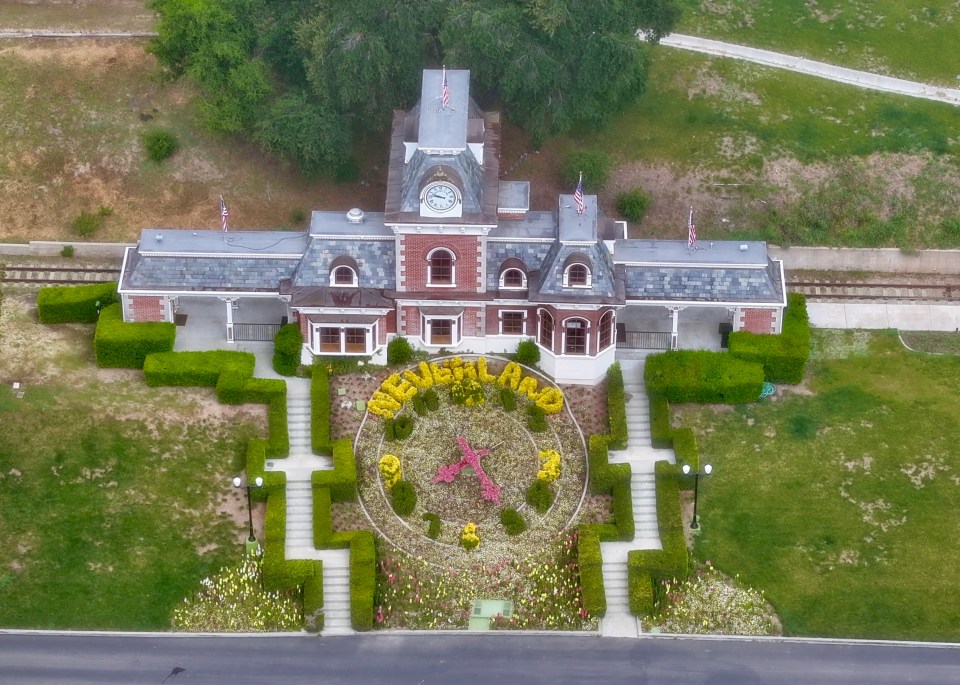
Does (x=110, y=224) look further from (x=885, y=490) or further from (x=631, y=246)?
(x=885, y=490)

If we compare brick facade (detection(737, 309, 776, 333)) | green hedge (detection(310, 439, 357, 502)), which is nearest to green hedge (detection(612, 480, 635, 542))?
brick facade (detection(737, 309, 776, 333))

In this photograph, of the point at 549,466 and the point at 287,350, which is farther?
the point at 287,350

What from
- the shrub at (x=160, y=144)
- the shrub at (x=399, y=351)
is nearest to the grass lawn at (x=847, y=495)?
the shrub at (x=399, y=351)

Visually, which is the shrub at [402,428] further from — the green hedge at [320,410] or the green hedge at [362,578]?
the green hedge at [362,578]

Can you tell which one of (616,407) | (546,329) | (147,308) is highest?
(147,308)

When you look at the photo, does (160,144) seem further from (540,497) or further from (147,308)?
(540,497)

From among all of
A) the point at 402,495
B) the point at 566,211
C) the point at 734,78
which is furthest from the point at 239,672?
the point at 734,78

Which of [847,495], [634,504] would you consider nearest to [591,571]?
[634,504]
